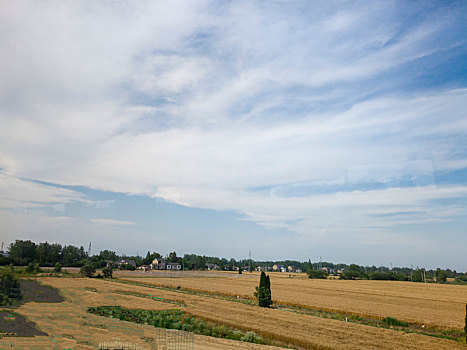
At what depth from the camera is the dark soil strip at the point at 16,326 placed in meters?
13.5

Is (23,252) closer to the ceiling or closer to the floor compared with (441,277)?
closer to the ceiling

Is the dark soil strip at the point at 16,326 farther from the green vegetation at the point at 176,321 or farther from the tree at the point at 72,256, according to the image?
the tree at the point at 72,256

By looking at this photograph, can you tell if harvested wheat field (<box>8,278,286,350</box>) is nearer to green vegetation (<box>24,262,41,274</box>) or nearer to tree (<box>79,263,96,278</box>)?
green vegetation (<box>24,262,41,274</box>)

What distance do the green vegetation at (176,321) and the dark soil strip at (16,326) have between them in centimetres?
582

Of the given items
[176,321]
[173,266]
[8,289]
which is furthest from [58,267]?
[173,266]

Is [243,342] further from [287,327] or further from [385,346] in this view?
[385,346]

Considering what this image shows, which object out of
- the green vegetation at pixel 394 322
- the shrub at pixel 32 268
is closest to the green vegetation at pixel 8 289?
the shrub at pixel 32 268

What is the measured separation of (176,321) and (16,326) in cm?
→ 924

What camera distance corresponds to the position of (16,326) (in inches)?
585

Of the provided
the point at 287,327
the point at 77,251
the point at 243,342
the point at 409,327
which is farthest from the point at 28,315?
the point at 77,251

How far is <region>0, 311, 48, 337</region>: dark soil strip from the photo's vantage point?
1348cm

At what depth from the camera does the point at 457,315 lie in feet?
100

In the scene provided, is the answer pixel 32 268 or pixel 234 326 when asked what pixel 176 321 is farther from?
pixel 32 268

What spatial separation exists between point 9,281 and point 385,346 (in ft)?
89.5
